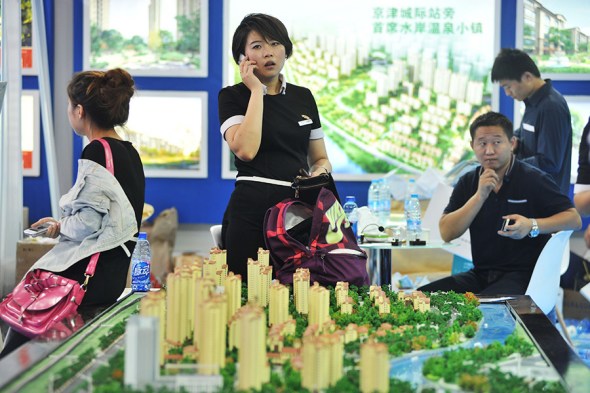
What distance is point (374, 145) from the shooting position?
7.38 meters

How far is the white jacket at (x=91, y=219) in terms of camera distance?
273 centimetres

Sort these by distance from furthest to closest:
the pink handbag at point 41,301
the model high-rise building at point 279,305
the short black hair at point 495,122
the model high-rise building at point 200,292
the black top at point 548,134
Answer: the black top at point 548,134 < the short black hair at point 495,122 < the pink handbag at point 41,301 < the model high-rise building at point 279,305 < the model high-rise building at point 200,292

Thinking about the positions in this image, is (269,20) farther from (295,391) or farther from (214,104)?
(214,104)

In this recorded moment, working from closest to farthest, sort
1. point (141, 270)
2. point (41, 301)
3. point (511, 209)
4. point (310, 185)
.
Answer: point (41, 301), point (310, 185), point (141, 270), point (511, 209)

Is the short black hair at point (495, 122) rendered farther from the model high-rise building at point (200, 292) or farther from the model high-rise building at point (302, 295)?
the model high-rise building at point (200, 292)

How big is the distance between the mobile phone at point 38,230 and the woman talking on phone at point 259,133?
67 centimetres

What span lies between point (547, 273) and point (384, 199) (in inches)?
107

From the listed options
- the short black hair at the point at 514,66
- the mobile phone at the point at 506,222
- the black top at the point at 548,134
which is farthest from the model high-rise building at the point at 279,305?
the short black hair at the point at 514,66

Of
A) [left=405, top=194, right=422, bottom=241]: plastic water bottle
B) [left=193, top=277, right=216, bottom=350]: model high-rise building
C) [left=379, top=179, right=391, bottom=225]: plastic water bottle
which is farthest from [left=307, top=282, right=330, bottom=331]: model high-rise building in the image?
[left=379, top=179, right=391, bottom=225]: plastic water bottle

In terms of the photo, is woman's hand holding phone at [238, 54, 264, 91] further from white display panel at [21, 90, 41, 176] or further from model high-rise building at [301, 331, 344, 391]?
white display panel at [21, 90, 41, 176]

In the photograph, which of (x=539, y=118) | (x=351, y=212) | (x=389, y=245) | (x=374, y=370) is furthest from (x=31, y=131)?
(x=374, y=370)

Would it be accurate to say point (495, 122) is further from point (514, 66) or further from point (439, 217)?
point (439, 217)

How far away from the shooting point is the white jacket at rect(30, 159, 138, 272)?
273 cm

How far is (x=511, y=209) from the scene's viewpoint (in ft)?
13.8
